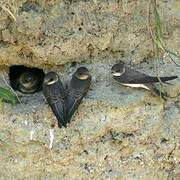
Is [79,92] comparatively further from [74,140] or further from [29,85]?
[29,85]

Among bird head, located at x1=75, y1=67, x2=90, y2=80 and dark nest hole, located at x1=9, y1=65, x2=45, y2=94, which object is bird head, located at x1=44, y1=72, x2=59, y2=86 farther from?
dark nest hole, located at x1=9, y1=65, x2=45, y2=94

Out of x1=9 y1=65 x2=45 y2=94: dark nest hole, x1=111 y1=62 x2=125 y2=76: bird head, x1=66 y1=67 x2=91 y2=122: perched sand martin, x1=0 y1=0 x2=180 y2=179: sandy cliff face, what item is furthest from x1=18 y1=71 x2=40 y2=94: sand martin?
x1=111 y1=62 x2=125 y2=76: bird head

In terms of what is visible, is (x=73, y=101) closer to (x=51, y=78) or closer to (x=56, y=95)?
(x=56, y=95)

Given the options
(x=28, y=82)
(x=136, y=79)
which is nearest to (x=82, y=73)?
(x=136, y=79)

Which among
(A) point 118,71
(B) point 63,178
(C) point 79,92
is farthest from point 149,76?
(B) point 63,178

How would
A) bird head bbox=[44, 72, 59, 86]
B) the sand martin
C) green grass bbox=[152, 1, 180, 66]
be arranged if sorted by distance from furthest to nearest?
the sand martin
bird head bbox=[44, 72, 59, 86]
green grass bbox=[152, 1, 180, 66]

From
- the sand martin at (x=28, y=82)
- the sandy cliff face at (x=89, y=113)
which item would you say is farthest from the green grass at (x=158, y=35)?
the sand martin at (x=28, y=82)

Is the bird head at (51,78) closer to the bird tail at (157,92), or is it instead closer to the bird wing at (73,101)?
the bird wing at (73,101)
